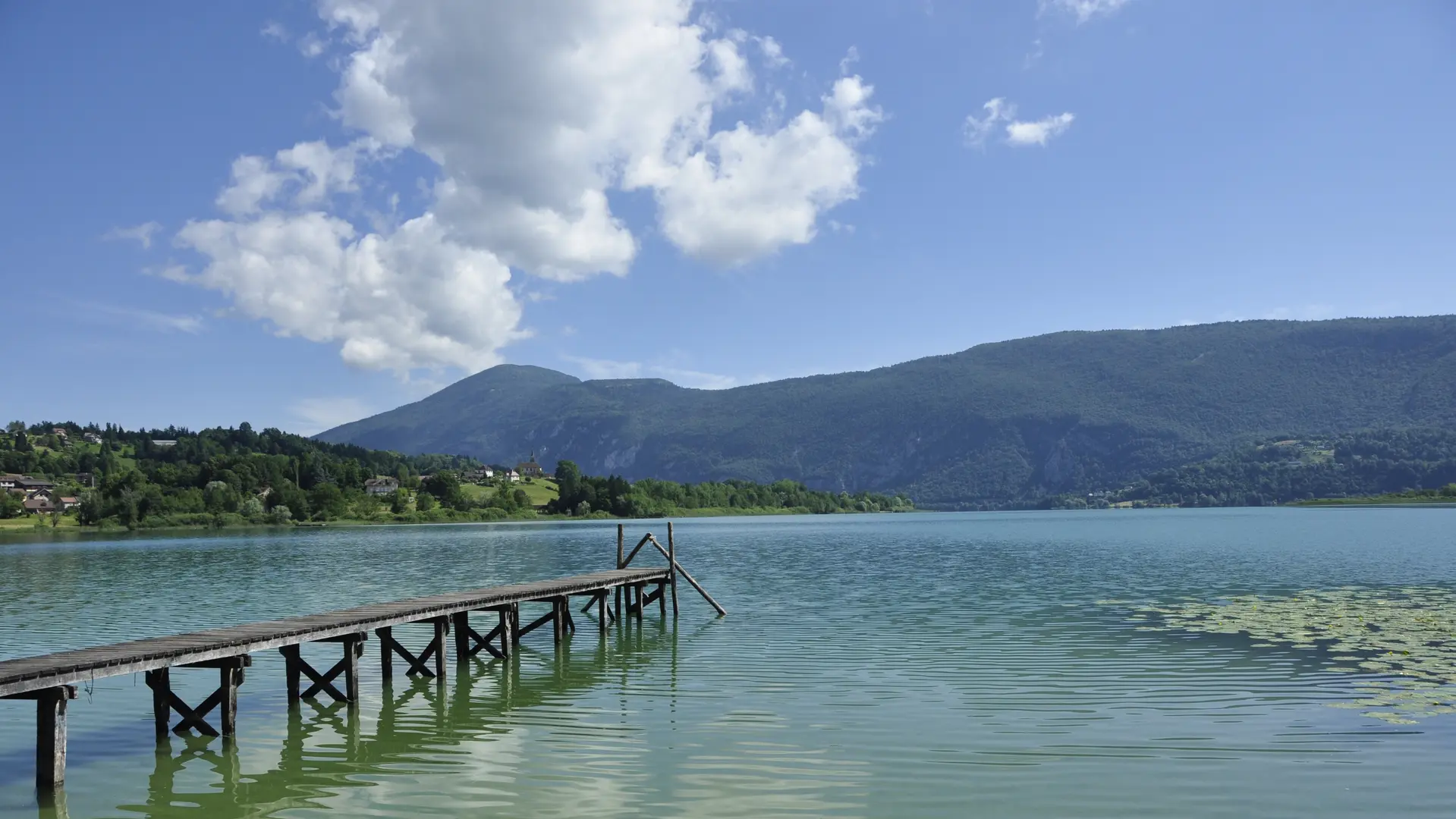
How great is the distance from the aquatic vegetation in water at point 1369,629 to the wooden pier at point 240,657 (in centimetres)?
1763

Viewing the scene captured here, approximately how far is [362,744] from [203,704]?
2.93 m

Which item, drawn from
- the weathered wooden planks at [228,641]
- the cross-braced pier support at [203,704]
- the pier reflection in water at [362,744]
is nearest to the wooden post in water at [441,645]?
the weathered wooden planks at [228,641]

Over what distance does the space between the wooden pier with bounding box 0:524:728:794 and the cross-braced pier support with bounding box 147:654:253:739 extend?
0.06ft

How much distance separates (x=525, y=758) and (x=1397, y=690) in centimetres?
1531

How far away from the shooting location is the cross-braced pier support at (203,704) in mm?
16828

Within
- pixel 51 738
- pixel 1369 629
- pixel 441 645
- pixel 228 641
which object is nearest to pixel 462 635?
pixel 441 645

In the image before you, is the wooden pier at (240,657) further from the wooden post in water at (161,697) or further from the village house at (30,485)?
the village house at (30,485)

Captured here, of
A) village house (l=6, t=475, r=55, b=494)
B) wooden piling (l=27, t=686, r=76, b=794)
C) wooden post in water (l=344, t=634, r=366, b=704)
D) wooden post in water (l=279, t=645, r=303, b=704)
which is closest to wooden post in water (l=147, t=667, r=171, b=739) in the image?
wooden piling (l=27, t=686, r=76, b=794)

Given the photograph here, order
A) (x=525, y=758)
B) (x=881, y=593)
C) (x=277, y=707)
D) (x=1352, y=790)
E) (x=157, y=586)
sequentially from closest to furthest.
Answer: (x=1352, y=790) < (x=525, y=758) < (x=277, y=707) < (x=881, y=593) < (x=157, y=586)

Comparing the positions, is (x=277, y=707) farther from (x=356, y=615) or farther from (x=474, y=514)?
(x=474, y=514)

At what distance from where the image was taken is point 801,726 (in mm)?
16719

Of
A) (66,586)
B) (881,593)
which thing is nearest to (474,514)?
(66,586)

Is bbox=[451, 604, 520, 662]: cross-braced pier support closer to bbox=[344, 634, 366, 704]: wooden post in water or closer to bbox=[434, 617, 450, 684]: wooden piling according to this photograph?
bbox=[434, 617, 450, 684]: wooden piling

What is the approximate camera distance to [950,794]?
42.2 feet
